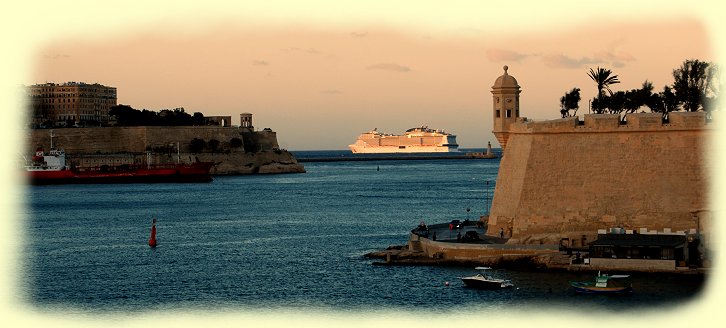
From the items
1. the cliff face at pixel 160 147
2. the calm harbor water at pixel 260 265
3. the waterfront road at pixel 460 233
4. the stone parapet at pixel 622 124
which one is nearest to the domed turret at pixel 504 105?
the stone parapet at pixel 622 124

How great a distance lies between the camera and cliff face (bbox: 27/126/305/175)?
11475cm

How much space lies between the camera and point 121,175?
97.9 m

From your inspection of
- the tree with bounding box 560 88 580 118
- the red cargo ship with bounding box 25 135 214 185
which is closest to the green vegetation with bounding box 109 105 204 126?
the red cargo ship with bounding box 25 135 214 185

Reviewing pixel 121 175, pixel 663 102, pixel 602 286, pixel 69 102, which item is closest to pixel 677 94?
pixel 663 102

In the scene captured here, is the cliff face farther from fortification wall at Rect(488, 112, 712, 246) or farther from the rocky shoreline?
fortification wall at Rect(488, 112, 712, 246)

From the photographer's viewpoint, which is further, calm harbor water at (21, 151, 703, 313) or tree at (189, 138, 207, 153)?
tree at (189, 138, 207, 153)

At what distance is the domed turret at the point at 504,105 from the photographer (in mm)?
34375

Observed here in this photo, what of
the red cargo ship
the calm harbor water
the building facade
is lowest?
the calm harbor water

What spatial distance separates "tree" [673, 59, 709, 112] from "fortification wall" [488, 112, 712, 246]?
26.6 feet

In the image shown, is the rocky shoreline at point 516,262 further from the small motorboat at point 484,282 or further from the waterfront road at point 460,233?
the small motorboat at point 484,282

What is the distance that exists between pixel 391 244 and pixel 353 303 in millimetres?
12617

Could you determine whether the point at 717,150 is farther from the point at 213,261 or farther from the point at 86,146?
the point at 86,146

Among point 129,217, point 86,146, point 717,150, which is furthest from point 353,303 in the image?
point 86,146

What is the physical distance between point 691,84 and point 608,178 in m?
10.8
